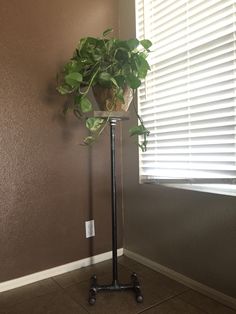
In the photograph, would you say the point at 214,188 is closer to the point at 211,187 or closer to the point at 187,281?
the point at 211,187

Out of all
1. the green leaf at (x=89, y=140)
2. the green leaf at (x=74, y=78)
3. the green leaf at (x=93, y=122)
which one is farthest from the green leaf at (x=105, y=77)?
the green leaf at (x=89, y=140)

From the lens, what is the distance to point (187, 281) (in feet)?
6.04

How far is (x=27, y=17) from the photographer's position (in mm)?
1892

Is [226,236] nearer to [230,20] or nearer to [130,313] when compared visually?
[130,313]

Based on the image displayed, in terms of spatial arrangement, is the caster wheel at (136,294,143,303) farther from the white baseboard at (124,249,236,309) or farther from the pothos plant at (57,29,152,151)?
the pothos plant at (57,29,152,151)

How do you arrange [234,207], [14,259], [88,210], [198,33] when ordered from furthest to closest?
[88,210] → [14,259] → [198,33] → [234,207]

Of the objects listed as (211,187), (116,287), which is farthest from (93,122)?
(116,287)

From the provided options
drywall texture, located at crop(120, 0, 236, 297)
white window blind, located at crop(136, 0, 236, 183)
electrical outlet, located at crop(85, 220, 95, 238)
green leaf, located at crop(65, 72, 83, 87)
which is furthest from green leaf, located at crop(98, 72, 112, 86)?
electrical outlet, located at crop(85, 220, 95, 238)

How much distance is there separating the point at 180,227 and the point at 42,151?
109cm

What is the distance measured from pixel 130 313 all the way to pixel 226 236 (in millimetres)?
703

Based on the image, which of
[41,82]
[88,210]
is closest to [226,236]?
[88,210]

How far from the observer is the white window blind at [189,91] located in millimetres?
1607

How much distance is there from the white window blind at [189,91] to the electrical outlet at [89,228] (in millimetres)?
538

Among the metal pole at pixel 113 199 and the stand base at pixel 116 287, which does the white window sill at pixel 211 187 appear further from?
the stand base at pixel 116 287
